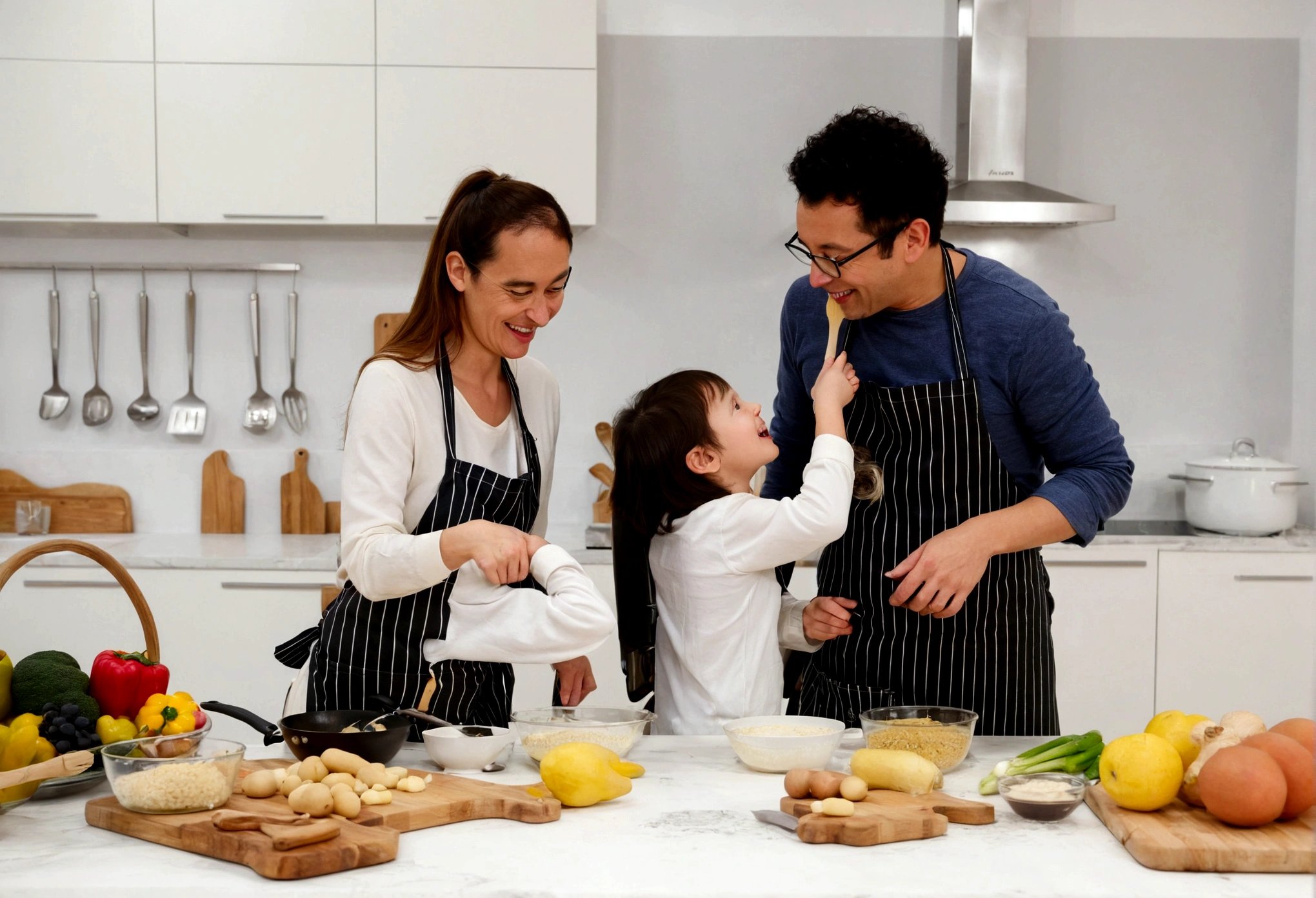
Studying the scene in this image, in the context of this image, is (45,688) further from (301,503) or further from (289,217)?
(301,503)

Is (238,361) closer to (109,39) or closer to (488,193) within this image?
(109,39)

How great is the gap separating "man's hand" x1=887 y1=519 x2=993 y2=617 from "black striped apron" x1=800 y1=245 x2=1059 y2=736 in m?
0.15

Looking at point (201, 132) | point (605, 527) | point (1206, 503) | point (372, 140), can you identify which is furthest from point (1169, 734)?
point (201, 132)

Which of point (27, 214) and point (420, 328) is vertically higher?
point (27, 214)

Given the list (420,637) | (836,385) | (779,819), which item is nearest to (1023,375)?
(836,385)

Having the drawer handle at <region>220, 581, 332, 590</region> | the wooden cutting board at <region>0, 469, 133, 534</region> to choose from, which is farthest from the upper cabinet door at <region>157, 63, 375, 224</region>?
the drawer handle at <region>220, 581, 332, 590</region>

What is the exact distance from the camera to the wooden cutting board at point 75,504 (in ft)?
11.7

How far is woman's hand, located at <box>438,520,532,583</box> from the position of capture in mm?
1449

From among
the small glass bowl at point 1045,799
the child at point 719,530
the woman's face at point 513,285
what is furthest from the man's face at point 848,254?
the small glass bowl at point 1045,799

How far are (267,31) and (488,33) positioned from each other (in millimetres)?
616

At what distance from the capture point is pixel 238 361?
365 centimetres

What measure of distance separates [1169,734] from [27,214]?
322 cm

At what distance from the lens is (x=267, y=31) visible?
3.22m

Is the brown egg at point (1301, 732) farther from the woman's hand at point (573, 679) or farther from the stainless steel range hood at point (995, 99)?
the stainless steel range hood at point (995, 99)
